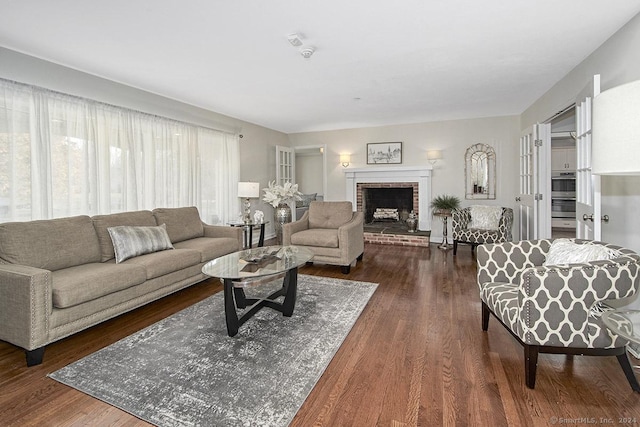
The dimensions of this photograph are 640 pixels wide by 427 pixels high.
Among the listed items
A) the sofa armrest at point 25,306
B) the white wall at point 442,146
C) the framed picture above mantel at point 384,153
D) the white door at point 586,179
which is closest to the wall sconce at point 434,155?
the white wall at point 442,146

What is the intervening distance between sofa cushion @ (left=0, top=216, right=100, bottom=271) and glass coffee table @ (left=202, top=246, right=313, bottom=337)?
1.22m

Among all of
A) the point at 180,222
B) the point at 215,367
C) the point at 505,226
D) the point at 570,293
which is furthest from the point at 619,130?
the point at 505,226

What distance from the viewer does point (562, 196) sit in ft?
22.2

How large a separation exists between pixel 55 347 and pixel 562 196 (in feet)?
28.5

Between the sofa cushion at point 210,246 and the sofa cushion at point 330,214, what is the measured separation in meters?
1.30

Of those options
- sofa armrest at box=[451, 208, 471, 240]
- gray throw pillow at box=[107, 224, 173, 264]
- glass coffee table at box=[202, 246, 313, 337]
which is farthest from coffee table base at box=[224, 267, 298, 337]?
sofa armrest at box=[451, 208, 471, 240]

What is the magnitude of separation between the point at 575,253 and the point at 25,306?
3.63 metres

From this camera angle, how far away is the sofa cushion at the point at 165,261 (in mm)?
2867

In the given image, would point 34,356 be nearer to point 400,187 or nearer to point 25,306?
point 25,306

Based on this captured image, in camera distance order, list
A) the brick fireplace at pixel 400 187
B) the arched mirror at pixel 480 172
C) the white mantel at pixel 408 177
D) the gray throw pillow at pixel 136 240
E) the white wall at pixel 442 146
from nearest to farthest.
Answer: the gray throw pillow at pixel 136 240
the white wall at pixel 442 146
the arched mirror at pixel 480 172
the brick fireplace at pixel 400 187
the white mantel at pixel 408 177

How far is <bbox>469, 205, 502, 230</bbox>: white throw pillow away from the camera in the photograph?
5066 mm

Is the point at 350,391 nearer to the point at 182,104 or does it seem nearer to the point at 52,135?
the point at 52,135

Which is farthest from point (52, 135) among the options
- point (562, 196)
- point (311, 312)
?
point (562, 196)

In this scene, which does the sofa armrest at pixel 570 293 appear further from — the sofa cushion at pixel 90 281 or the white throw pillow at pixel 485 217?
the white throw pillow at pixel 485 217
